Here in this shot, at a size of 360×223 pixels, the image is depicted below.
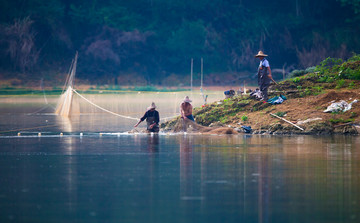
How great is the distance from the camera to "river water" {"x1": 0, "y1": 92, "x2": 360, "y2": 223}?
348 inches

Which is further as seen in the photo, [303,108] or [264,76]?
[264,76]

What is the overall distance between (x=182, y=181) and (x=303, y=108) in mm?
12506

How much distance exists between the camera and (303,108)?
23000mm

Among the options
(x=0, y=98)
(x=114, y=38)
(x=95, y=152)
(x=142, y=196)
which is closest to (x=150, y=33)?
(x=114, y=38)

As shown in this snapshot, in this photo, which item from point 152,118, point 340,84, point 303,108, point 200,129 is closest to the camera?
point 152,118

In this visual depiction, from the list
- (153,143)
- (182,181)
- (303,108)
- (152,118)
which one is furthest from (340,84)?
(182,181)

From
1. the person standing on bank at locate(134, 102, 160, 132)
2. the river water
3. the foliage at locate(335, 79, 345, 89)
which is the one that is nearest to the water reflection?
the river water

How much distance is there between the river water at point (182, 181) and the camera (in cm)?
883

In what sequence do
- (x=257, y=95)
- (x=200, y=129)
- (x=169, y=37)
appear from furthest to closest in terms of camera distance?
1. (x=169, y=37)
2. (x=257, y=95)
3. (x=200, y=129)

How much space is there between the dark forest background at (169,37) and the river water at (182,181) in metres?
48.8

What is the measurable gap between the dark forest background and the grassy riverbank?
3992 centimetres

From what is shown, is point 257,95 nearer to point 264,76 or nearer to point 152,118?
point 264,76

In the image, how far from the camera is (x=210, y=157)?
14.7m

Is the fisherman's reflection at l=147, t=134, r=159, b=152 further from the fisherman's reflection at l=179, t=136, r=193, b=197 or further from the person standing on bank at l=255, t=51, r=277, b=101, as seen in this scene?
the person standing on bank at l=255, t=51, r=277, b=101
